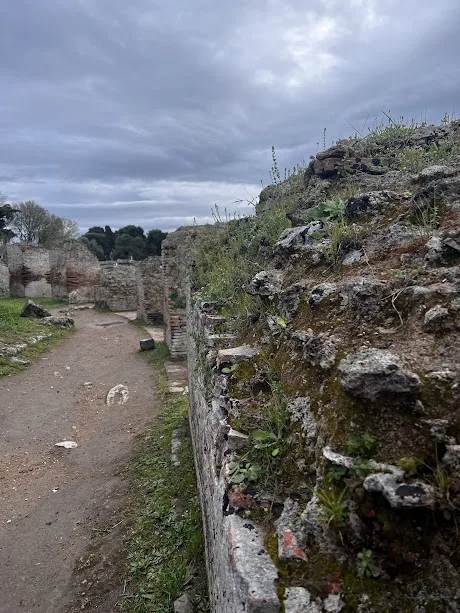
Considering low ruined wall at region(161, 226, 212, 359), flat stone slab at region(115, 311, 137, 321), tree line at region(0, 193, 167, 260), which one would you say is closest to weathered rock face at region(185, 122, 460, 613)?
low ruined wall at region(161, 226, 212, 359)

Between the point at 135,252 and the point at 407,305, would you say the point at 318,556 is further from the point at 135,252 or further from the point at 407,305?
the point at 135,252

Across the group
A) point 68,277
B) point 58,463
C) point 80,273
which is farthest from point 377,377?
point 68,277

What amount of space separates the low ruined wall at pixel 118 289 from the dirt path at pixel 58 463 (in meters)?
8.93

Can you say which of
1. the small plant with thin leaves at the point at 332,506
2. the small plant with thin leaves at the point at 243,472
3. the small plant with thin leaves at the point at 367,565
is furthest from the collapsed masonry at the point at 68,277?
the small plant with thin leaves at the point at 367,565

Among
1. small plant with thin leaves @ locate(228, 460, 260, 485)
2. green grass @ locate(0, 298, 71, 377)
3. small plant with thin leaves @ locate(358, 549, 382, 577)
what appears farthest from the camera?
green grass @ locate(0, 298, 71, 377)

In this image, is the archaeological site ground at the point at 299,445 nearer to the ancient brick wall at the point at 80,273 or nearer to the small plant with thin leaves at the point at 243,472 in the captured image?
the small plant with thin leaves at the point at 243,472

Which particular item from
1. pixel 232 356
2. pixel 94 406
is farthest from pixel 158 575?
pixel 94 406

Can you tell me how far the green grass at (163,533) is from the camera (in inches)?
129

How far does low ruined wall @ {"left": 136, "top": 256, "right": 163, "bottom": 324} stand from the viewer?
15680 mm

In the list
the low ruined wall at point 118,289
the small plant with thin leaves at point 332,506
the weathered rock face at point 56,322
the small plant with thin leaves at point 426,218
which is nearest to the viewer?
the small plant with thin leaves at point 332,506

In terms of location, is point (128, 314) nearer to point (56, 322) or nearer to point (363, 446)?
point (56, 322)

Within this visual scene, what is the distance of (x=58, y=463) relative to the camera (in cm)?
604

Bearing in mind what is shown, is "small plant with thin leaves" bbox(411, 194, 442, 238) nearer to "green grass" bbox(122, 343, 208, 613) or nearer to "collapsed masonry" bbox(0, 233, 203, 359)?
"green grass" bbox(122, 343, 208, 613)

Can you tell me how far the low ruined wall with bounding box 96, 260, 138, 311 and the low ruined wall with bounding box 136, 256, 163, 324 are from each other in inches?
171
